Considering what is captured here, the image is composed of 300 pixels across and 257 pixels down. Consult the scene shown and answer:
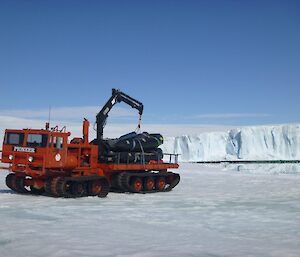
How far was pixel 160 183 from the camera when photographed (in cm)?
1836

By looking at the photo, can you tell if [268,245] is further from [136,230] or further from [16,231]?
[16,231]

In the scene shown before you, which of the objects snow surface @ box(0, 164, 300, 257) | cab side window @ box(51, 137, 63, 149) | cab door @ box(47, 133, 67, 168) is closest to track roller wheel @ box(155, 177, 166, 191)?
snow surface @ box(0, 164, 300, 257)

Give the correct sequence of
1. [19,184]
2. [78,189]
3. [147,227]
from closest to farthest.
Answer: [147,227]
[78,189]
[19,184]

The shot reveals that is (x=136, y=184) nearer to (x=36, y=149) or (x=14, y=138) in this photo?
(x=36, y=149)

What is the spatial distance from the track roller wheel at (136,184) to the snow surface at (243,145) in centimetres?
4901

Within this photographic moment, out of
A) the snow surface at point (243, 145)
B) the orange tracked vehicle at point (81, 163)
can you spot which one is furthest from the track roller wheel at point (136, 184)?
the snow surface at point (243, 145)

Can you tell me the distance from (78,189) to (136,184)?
2893mm

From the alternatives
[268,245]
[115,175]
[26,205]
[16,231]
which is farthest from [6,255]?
[115,175]

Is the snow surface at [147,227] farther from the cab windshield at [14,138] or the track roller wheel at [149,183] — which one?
the track roller wheel at [149,183]

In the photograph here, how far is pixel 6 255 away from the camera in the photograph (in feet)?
20.7

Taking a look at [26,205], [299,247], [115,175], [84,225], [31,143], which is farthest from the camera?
[115,175]

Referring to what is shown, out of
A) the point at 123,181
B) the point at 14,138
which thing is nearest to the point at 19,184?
the point at 14,138

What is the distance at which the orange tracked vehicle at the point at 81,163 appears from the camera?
48.3ft

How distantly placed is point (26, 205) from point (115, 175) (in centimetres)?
544
